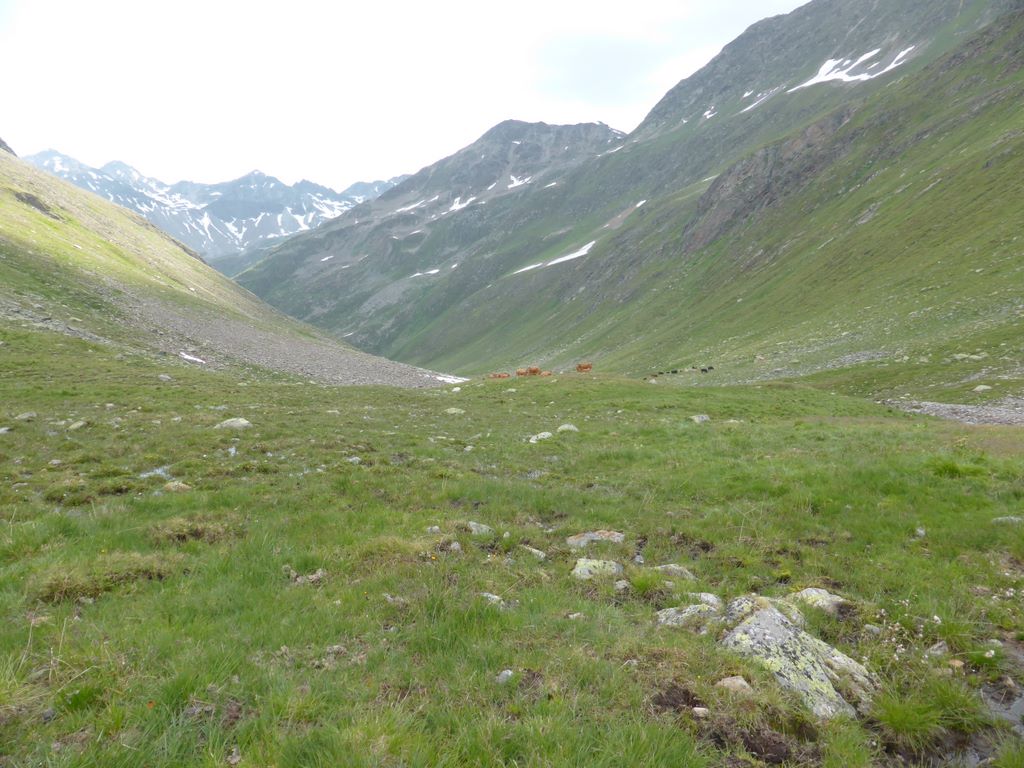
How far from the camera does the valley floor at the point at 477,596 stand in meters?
4.78

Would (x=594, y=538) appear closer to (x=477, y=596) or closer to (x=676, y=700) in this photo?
(x=477, y=596)

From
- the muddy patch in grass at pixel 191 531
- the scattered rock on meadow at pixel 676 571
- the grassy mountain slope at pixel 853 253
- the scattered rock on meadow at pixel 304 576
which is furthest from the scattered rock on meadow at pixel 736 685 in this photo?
the grassy mountain slope at pixel 853 253

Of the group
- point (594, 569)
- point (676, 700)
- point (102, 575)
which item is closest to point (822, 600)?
point (594, 569)

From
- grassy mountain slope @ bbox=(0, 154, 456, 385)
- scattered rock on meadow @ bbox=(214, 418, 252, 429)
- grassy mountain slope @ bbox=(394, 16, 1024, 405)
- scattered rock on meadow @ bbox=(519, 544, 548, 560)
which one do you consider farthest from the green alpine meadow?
grassy mountain slope @ bbox=(0, 154, 456, 385)

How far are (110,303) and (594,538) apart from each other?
2669 inches

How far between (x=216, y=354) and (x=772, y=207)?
112 metres

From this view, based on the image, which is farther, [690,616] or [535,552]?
[535,552]

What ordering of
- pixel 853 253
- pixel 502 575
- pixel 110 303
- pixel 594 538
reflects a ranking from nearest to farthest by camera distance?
1. pixel 502 575
2. pixel 594 538
3. pixel 110 303
4. pixel 853 253

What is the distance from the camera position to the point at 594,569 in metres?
9.03

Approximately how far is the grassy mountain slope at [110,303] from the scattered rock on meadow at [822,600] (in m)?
51.7

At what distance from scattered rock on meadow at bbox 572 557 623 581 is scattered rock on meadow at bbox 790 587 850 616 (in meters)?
2.81

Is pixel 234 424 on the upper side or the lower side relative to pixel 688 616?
lower

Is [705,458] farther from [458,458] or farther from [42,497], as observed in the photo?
[42,497]

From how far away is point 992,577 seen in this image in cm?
866
